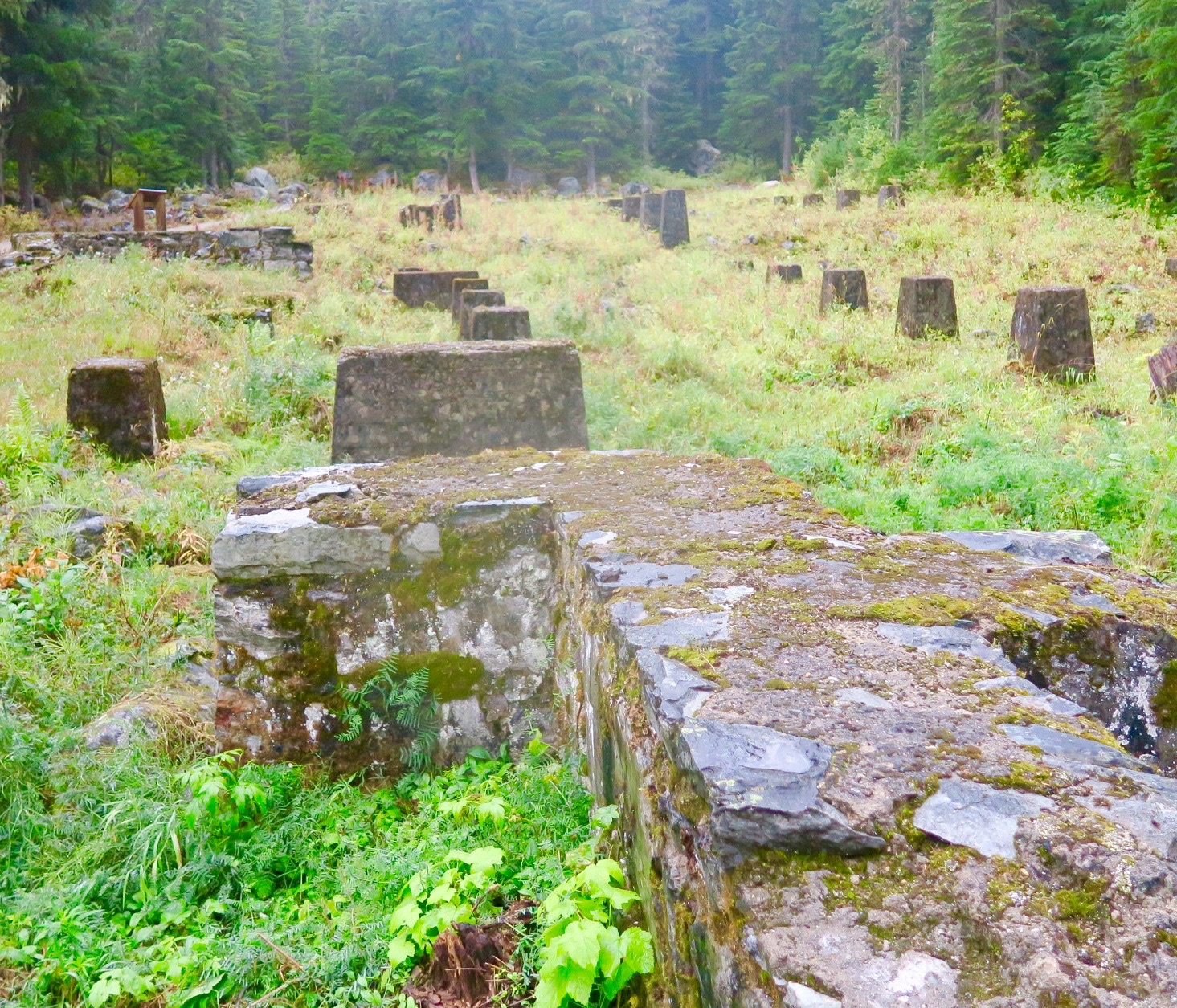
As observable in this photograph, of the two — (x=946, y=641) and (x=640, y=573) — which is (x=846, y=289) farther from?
(x=946, y=641)

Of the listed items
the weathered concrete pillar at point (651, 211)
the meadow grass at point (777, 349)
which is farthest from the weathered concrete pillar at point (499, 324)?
the weathered concrete pillar at point (651, 211)

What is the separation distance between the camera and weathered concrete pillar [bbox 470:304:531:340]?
9.12 metres

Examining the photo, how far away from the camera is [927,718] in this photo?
1780mm

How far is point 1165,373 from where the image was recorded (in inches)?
313

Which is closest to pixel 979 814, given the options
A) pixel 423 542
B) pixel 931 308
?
pixel 423 542

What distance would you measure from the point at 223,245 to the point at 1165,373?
45.8 feet

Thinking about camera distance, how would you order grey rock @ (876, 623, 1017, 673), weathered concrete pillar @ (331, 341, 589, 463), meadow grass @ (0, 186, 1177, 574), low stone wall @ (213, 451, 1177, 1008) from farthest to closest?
meadow grass @ (0, 186, 1177, 574) → weathered concrete pillar @ (331, 341, 589, 463) → grey rock @ (876, 623, 1017, 673) → low stone wall @ (213, 451, 1177, 1008)

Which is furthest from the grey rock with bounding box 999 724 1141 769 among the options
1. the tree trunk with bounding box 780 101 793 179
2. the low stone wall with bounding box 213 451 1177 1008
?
the tree trunk with bounding box 780 101 793 179

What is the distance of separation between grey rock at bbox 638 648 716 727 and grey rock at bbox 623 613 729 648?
0.07 metres

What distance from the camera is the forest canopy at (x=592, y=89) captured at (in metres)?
21.5

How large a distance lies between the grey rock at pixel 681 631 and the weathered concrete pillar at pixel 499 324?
7113 mm

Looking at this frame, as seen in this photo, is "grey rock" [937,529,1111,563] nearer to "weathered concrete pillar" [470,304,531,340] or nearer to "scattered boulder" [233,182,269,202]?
"weathered concrete pillar" [470,304,531,340]

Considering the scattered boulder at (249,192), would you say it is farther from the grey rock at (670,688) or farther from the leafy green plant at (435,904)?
the grey rock at (670,688)

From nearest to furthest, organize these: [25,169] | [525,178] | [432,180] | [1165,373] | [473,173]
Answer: [1165,373] → [25,169] → [473,173] → [432,180] → [525,178]
